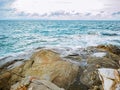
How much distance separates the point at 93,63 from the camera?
9859 mm

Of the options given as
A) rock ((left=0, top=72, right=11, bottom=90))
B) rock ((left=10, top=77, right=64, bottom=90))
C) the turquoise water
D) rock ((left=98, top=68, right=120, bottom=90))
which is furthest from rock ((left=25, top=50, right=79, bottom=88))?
the turquoise water

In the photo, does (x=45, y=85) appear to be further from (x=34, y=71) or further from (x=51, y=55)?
(x=51, y=55)

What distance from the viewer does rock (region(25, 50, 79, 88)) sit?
855 centimetres

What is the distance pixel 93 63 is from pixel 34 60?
2454 mm

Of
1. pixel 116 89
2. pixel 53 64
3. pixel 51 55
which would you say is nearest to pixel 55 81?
pixel 53 64

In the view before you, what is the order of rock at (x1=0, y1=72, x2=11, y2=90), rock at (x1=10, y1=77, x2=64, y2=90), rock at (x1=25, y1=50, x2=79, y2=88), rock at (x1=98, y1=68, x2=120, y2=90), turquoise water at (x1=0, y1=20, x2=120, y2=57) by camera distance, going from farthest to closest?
1. turquoise water at (x1=0, y1=20, x2=120, y2=57)
2. rock at (x1=0, y1=72, x2=11, y2=90)
3. rock at (x1=25, y1=50, x2=79, y2=88)
4. rock at (x1=98, y1=68, x2=120, y2=90)
5. rock at (x1=10, y1=77, x2=64, y2=90)

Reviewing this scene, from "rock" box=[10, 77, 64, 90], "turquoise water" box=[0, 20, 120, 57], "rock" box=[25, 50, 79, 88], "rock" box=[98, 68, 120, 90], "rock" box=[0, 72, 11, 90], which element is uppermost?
"rock" box=[10, 77, 64, 90]

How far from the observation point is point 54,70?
29.1 feet

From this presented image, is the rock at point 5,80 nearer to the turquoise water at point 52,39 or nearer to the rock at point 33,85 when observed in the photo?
the rock at point 33,85

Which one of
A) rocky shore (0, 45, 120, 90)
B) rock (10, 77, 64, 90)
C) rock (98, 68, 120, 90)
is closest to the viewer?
rock (10, 77, 64, 90)

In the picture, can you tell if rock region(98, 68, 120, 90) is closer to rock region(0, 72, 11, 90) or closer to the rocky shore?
the rocky shore

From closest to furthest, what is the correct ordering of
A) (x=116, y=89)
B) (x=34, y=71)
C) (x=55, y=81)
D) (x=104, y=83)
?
(x=116, y=89) < (x=104, y=83) < (x=55, y=81) < (x=34, y=71)

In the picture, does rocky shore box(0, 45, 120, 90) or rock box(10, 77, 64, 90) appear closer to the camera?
rock box(10, 77, 64, 90)

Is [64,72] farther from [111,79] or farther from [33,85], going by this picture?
[33,85]
